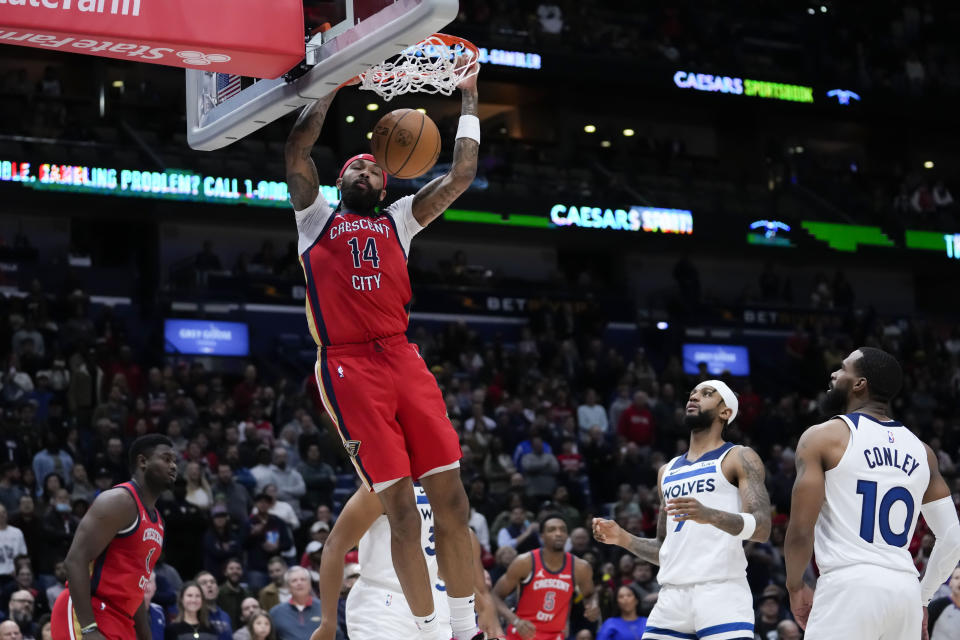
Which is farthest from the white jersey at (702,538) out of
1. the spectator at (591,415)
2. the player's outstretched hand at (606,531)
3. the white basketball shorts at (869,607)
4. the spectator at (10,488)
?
the spectator at (591,415)

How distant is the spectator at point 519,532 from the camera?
1425cm

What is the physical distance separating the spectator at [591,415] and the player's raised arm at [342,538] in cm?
1218

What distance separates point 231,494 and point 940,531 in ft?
31.3

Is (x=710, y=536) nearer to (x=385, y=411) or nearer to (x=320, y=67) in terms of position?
(x=385, y=411)

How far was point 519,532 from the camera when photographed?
48.6ft

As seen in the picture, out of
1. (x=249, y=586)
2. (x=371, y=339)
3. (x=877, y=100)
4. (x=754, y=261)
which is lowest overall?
(x=249, y=586)

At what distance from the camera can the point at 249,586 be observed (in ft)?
44.1

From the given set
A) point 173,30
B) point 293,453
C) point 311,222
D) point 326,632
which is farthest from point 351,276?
point 293,453

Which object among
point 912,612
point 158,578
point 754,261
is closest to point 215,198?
point 158,578

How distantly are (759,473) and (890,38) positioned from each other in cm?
2746

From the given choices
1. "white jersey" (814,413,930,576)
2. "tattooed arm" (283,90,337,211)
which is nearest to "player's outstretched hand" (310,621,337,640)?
"tattooed arm" (283,90,337,211)

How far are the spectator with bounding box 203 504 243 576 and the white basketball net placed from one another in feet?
26.1

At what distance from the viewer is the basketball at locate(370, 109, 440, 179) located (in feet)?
21.0

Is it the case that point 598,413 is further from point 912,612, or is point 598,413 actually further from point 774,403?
point 912,612
